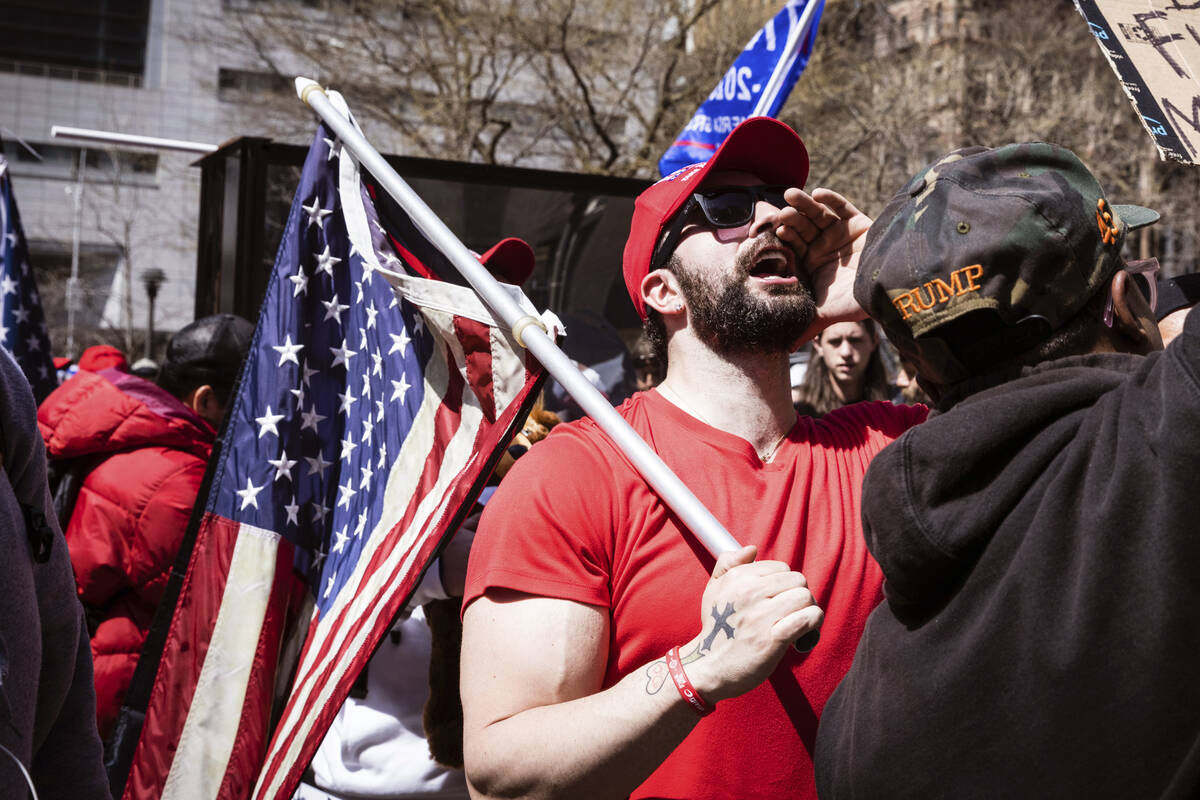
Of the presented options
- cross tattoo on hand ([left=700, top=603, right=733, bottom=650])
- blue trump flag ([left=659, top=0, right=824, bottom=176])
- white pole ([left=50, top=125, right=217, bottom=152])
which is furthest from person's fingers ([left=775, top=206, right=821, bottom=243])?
blue trump flag ([left=659, top=0, right=824, bottom=176])

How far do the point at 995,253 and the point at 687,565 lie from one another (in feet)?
3.18

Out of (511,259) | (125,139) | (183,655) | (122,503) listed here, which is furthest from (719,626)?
(125,139)

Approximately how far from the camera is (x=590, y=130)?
2084cm

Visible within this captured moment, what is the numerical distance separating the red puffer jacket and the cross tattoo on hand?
8.64 ft

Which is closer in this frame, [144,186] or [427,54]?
[427,54]

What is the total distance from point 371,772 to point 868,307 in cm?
266

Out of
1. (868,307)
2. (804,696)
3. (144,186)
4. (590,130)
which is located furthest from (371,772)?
(144,186)

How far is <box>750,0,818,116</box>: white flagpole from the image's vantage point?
23.8 ft

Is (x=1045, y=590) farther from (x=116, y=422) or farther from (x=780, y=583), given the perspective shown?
(x=116, y=422)

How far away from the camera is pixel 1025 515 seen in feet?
4.41

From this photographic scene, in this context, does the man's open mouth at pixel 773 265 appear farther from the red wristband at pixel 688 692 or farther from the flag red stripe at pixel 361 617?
the red wristband at pixel 688 692

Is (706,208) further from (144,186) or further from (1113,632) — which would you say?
(144,186)

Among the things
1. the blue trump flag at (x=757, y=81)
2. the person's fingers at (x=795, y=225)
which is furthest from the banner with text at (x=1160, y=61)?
the blue trump flag at (x=757, y=81)

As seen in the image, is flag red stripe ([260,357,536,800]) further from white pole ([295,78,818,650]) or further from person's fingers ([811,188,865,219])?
person's fingers ([811,188,865,219])
